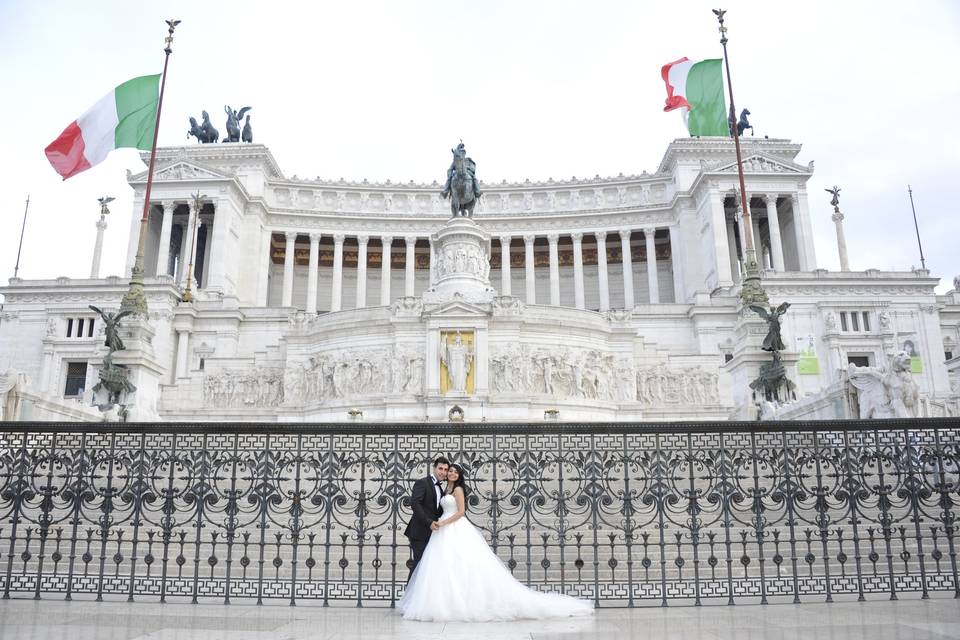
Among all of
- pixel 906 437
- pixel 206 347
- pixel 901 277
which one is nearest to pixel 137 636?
pixel 906 437

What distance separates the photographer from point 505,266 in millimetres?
67375

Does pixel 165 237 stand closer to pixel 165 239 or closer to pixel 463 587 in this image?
pixel 165 239

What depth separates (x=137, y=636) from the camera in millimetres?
6477

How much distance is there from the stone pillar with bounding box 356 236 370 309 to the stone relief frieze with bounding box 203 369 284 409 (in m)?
30.8

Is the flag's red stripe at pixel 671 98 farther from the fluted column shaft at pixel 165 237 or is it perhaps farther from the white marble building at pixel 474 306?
the fluted column shaft at pixel 165 237

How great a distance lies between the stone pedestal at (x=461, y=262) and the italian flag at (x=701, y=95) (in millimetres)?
12504

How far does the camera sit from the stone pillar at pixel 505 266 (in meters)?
66.4

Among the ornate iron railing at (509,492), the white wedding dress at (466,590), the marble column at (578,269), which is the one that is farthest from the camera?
the marble column at (578,269)

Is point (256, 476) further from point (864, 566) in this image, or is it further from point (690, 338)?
point (690, 338)

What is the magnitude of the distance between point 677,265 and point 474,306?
38288 mm

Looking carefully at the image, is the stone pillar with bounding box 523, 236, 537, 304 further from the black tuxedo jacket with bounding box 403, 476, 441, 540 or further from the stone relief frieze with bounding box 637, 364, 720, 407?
the black tuxedo jacket with bounding box 403, 476, 441, 540

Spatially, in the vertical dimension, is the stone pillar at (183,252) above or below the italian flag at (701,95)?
above

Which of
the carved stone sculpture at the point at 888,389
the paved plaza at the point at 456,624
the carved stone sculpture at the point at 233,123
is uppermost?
the carved stone sculpture at the point at 233,123

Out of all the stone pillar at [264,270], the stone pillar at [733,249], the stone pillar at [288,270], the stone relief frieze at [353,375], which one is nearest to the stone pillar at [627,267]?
the stone pillar at [733,249]
